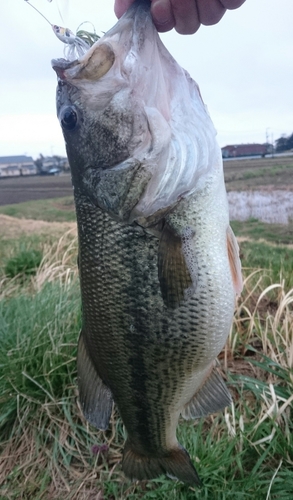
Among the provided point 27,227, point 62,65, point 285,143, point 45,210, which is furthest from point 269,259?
point 45,210

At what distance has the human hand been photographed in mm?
1473

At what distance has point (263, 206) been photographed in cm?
587

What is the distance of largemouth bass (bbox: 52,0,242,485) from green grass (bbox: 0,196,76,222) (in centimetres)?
663

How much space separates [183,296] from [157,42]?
75 centimetres

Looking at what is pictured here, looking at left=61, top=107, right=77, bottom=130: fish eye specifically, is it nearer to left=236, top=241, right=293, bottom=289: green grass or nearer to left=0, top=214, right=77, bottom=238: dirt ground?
left=236, top=241, right=293, bottom=289: green grass

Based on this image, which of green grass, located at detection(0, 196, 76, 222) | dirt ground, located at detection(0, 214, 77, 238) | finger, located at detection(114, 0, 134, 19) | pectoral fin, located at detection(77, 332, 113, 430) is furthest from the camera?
green grass, located at detection(0, 196, 76, 222)

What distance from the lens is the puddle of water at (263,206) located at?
5652 mm

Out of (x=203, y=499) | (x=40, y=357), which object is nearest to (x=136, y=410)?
(x=203, y=499)

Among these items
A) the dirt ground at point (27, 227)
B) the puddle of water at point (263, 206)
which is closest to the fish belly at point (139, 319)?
the puddle of water at point (263, 206)

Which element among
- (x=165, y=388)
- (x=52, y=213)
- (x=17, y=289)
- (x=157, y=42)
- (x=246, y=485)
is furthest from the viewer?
(x=52, y=213)

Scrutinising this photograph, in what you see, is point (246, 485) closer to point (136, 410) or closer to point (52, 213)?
point (136, 410)

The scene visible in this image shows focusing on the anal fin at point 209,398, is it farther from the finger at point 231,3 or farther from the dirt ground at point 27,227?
the dirt ground at point 27,227

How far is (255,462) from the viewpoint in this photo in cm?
225

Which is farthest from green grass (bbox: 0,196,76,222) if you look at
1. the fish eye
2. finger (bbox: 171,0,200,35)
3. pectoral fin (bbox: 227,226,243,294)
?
pectoral fin (bbox: 227,226,243,294)
